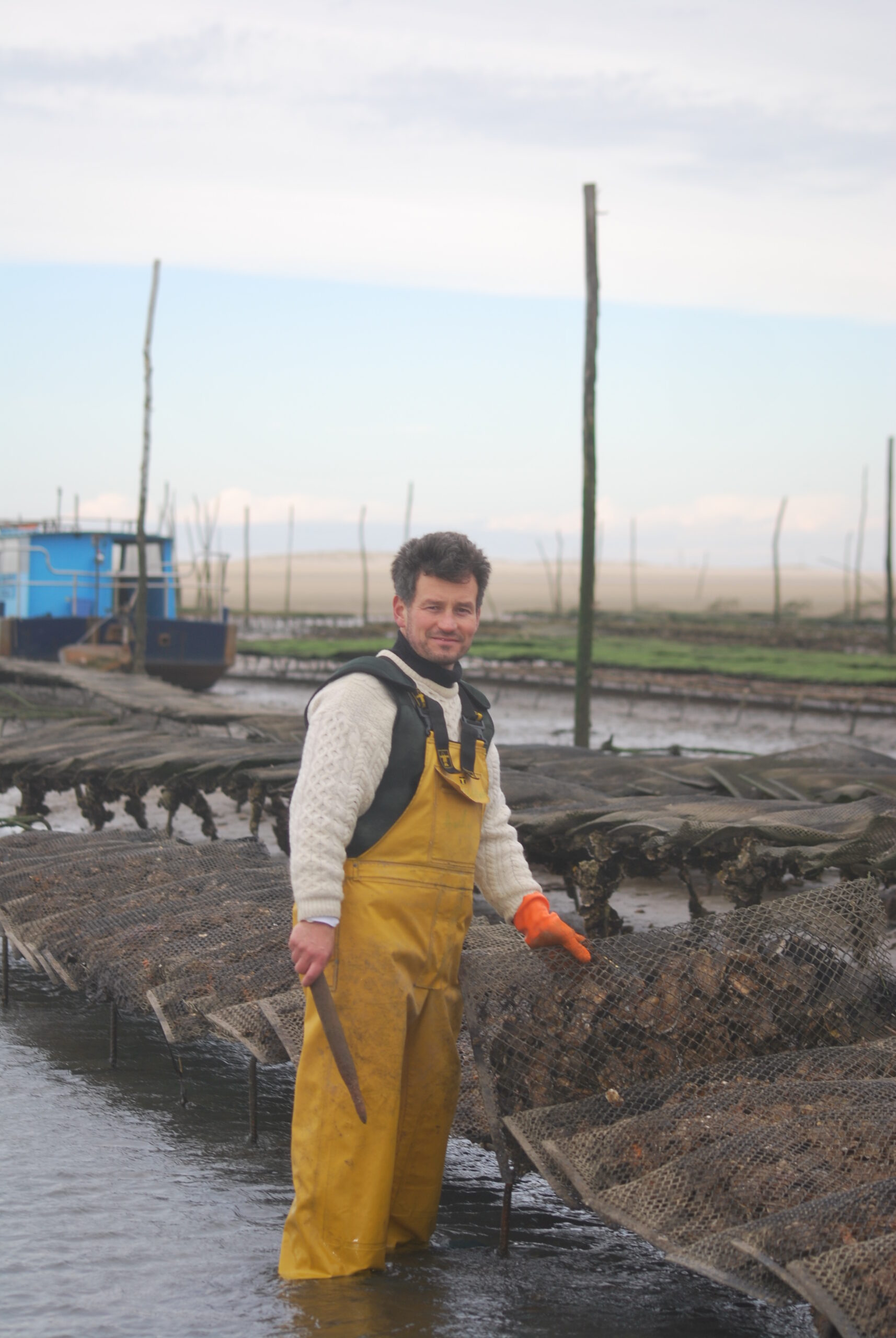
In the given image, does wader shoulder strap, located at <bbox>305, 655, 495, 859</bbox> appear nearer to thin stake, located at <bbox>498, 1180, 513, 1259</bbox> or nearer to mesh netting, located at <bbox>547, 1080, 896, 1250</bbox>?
mesh netting, located at <bbox>547, 1080, 896, 1250</bbox>

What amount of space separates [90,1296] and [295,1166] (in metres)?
0.74

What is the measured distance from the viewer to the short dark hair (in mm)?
3119

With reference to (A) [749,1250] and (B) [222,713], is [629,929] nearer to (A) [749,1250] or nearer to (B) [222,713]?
(A) [749,1250]

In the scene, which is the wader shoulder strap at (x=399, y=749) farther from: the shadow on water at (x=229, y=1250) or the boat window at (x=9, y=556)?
the boat window at (x=9, y=556)

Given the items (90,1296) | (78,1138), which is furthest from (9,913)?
(90,1296)

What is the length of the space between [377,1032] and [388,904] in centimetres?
29

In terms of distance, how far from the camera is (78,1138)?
4.41 metres

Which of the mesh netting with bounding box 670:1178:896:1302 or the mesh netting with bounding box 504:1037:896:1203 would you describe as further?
the mesh netting with bounding box 504:1037:896:1203

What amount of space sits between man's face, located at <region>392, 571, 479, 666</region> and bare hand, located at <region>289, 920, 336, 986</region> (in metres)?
0.71

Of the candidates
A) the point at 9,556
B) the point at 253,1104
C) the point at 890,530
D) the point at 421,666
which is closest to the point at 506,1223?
the point at 253,1104

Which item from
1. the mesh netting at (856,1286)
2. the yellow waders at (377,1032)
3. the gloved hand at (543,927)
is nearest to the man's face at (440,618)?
the yellow waders at (377,1032)

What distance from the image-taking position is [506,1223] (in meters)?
3.46

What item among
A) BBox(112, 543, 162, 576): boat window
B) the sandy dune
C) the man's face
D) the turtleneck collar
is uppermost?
the sandy dune

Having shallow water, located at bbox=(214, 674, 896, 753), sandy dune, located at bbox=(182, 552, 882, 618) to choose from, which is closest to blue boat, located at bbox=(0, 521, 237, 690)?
shallow water, located at bbox=(214, 674, 896, 753)
